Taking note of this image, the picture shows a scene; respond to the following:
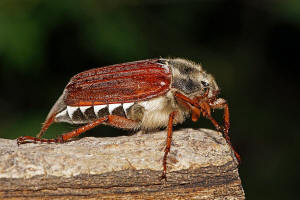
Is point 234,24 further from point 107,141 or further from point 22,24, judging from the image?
point 107,141

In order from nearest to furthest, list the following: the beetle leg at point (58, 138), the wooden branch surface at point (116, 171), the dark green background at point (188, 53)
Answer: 1. the wooden branch surface at point (116, 171)
2. the beetle leg at point (58, 138)
3. the dark green background at point (188, 53)

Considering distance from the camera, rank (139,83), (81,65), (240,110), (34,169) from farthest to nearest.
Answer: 1. (240,110)
2. (81,65)
3. (139,83)
4. (34,169)

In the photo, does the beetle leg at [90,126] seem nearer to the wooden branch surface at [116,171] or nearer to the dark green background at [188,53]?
the wooden branch surface at [116,171]

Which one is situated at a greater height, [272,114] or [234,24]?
[234,24]

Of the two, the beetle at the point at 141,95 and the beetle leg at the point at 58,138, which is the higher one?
the beetle at the point at 141,95

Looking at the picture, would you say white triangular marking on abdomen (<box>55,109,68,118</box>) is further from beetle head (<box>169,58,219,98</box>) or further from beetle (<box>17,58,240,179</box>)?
beetle head (<box>169,58,219,98</box>)

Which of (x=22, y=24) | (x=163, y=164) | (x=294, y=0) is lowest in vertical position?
(x=163, y=164)

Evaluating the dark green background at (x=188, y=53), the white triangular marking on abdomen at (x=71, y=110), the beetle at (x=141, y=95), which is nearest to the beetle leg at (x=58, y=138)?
the beetle at (x=141, y=95)

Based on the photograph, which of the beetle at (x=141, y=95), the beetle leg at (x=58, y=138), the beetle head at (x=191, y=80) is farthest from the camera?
the beetle head at (x=191, y=80)

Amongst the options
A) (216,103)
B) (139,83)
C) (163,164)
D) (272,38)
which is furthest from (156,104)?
(272,38)
